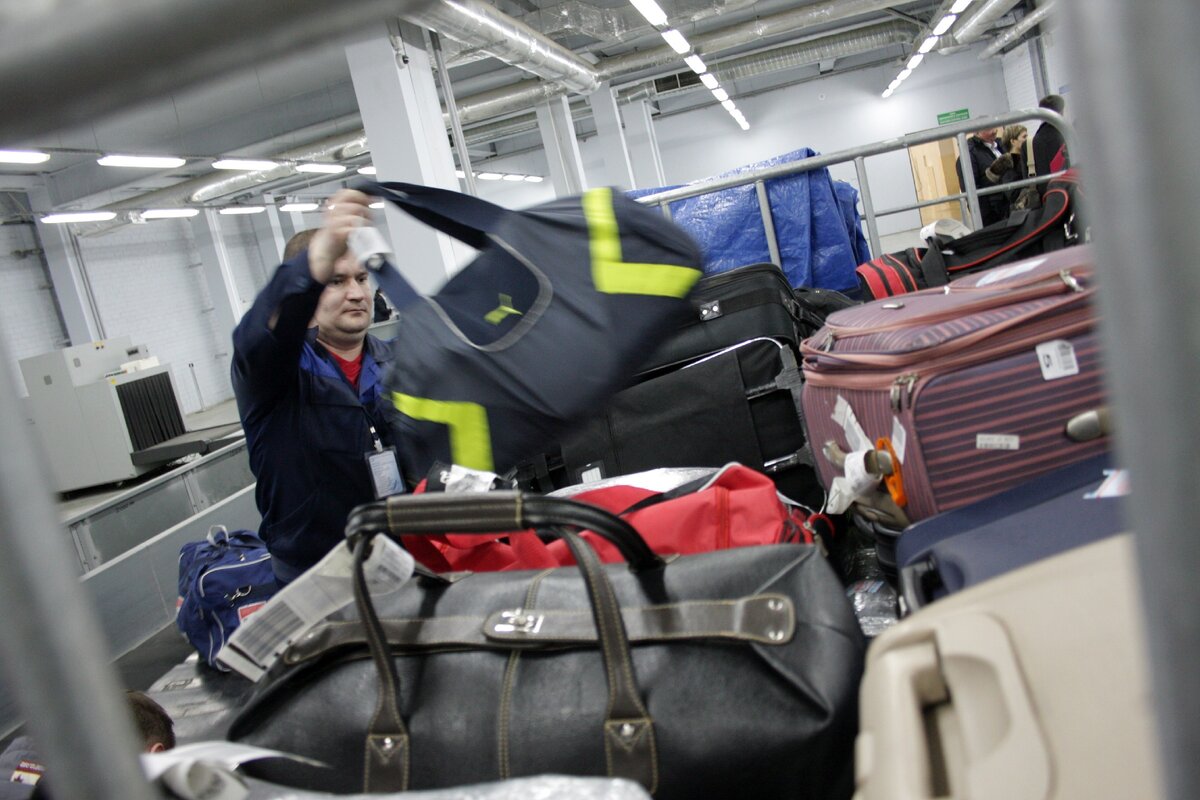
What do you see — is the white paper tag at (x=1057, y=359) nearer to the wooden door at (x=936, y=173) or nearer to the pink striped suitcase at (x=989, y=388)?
the pink striped suitcase at (x=989, y=388)

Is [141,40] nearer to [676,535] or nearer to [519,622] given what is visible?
[519,622]

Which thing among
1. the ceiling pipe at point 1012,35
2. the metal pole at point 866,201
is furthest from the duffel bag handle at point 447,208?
the ceiling pipe at point 1012,35

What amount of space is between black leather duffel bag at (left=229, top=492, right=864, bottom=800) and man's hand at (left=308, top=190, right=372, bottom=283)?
606 mm

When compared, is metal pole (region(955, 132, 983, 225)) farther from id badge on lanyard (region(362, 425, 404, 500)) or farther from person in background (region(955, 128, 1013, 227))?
person in background (region(955, 128, 1013, 227))

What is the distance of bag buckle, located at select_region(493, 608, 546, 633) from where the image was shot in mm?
1007

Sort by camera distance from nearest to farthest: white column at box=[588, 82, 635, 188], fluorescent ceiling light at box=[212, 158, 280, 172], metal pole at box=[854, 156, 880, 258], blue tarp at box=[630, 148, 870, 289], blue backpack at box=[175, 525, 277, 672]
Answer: metal pole at box=[854, 156, 880, 258] → blue backpack at box=[175, 525, 277, 672] → blue tarp at box=[630, 148, 870, 289] → fluorescent ceiling light at box=[212, 158, 280, 172] → white column at box=[588, 82, 635, 188]

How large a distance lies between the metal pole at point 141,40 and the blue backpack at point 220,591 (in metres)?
3.44

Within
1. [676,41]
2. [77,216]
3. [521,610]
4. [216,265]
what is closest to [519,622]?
[521,610]

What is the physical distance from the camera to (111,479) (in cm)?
640

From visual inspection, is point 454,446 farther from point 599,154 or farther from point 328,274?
point 599,154

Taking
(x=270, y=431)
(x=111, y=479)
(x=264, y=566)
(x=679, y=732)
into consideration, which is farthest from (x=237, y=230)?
(x=679, y=732)

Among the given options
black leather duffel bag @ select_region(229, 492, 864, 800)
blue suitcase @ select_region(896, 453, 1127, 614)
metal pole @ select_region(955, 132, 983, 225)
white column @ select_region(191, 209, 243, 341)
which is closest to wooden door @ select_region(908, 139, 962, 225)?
metal pole @ select_region(955, 132, 983, 225)

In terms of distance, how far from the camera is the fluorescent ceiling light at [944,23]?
40.2ft

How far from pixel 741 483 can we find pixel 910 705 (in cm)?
81
